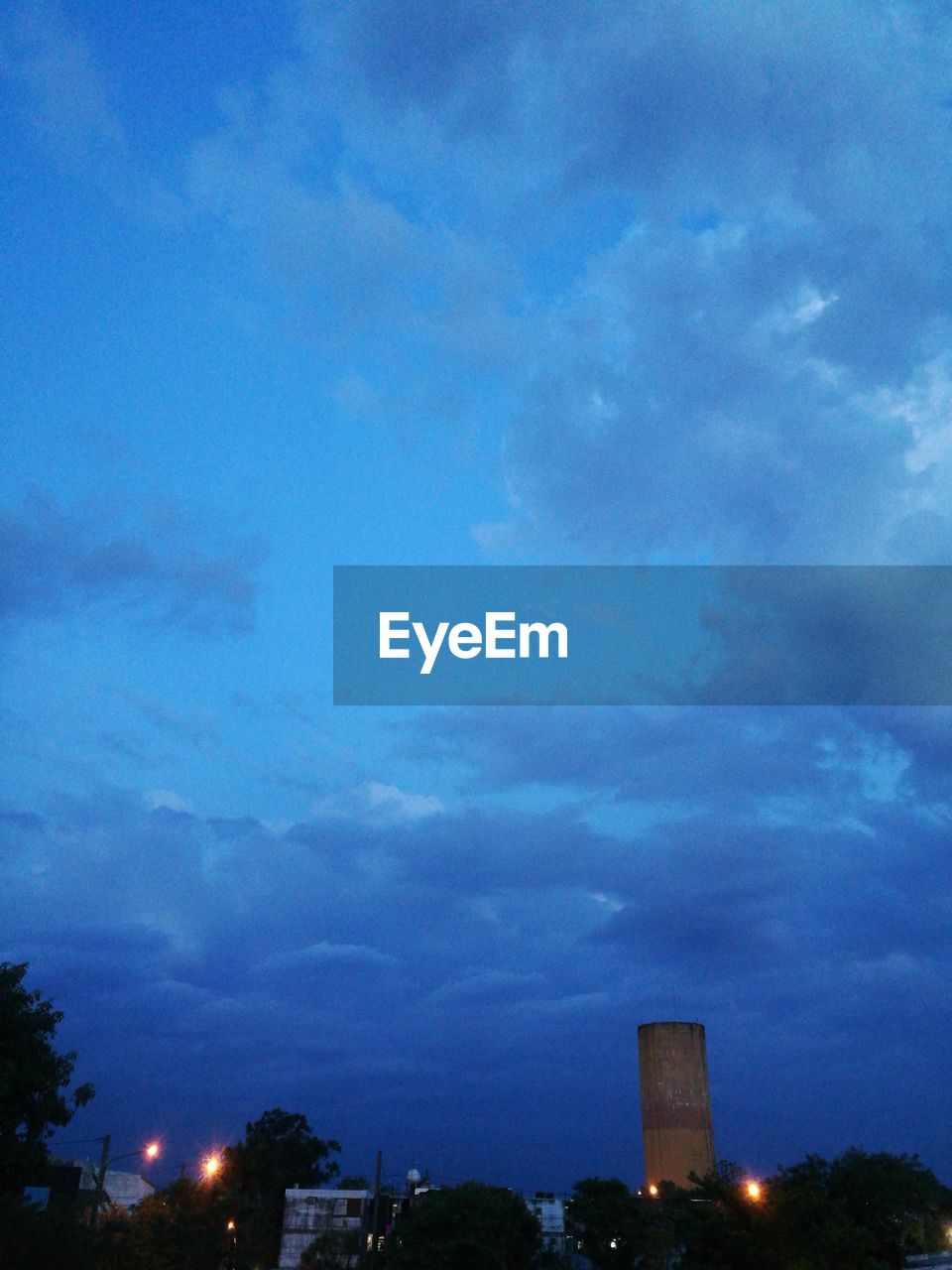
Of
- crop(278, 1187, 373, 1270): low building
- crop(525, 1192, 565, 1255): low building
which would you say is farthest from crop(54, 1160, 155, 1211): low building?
crop(525, 1192, 565, 1255): low building

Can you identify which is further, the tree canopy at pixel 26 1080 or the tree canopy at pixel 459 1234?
the tree canopy at pixel 459 1234

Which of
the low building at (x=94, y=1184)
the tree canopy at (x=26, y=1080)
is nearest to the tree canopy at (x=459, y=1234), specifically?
the low building at (x=94, y=1184)

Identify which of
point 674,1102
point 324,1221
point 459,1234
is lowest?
point 459,1234

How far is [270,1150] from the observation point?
396 ft

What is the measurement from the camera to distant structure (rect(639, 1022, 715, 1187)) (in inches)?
4156

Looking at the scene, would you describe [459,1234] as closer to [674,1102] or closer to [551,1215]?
[551,1215]

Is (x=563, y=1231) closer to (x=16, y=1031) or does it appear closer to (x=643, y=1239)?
(x=643, y=1239)

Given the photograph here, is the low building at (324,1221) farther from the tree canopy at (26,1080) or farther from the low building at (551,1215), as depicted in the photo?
the tree canopy at (26,1080)

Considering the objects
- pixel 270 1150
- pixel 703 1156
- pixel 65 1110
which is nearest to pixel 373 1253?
pixel 65 1110

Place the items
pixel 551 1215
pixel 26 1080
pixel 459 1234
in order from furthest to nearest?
pixel 551 1215
pixel 459 1234
pixel 26 1080

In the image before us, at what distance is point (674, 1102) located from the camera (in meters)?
108

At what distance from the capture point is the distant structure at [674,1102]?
105562mm

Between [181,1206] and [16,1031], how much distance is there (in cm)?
2982

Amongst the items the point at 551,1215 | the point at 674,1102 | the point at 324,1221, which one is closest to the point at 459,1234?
the point at 324,1221
